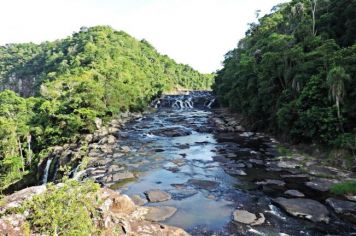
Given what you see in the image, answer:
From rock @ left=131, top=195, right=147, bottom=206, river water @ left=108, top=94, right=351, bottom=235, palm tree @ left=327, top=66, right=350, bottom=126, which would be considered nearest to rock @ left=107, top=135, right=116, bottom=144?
river water @ left=108, top=94, right=351, bottom=235

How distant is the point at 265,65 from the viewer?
3834 cm

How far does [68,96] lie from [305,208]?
49080 mm

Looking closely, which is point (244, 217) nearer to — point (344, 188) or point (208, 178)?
point (208, 178)

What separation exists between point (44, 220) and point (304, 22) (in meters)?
48.9

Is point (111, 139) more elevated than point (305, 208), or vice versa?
point (111, 139)

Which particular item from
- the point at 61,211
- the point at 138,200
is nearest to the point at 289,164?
the point at 138,200

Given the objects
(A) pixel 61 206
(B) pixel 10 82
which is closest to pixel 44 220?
(A) pixel 61 206

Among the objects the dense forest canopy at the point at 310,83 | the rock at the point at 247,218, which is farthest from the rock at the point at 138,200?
the dense forest canopy at the point at 310,83

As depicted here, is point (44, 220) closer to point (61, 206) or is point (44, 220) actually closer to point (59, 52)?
point (61, 206)

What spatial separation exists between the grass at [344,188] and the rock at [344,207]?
4.33 ft

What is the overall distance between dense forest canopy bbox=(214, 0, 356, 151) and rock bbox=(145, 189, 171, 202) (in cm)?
1479

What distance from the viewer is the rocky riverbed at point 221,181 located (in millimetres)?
16562

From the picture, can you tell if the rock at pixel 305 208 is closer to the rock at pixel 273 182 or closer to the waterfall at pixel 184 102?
the rock at pixel 273 182

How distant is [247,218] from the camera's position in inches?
664
